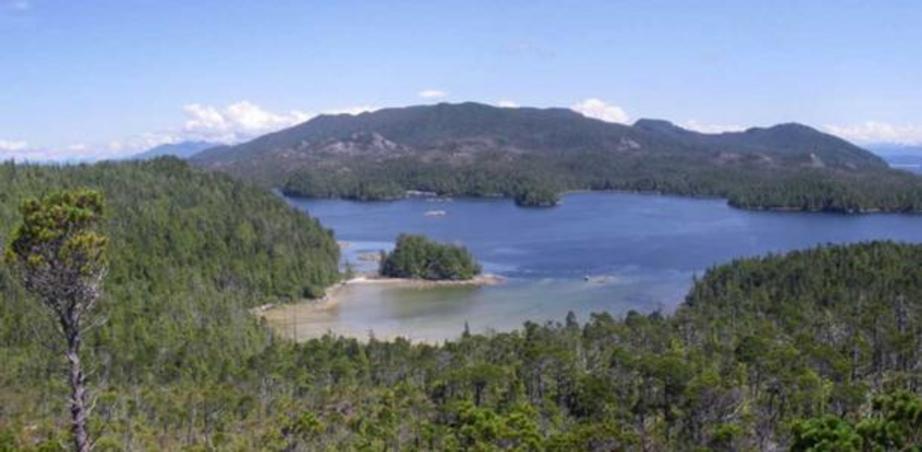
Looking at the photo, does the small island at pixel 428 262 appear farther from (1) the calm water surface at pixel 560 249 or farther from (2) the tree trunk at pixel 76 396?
(2) the tree trunk at pixel 76 396

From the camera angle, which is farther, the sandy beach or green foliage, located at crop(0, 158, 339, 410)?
the sandy beach

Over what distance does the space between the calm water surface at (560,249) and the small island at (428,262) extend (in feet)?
15.0

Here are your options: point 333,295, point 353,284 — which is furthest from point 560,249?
point 333,295

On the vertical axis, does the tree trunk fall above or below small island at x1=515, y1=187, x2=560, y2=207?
below

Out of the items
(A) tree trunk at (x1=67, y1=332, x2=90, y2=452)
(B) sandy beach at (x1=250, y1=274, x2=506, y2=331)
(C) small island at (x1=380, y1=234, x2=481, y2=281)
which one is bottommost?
(B) sandy beach at (x1=250, y1=274, x2=506, y2=331)

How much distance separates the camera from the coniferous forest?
35.1 meters

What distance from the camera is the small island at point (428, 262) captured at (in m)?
102

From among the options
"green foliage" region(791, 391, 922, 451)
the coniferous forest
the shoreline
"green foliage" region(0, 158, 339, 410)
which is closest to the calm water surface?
the shoreline

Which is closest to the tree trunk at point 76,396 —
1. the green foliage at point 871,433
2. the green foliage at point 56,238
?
the green foliage at point 56,238

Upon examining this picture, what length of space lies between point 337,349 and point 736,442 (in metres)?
30.1

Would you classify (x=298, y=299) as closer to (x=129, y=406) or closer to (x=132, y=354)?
(x=132, y=354)

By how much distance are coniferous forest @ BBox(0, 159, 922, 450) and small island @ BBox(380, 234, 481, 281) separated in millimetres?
21378

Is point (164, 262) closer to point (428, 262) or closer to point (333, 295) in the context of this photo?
point (333, 295)

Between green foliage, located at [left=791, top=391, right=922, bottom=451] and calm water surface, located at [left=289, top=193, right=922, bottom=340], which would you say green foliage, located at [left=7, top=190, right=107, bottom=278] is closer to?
green foliage, located at [left=791, top=391, right=922, bottom=451]
